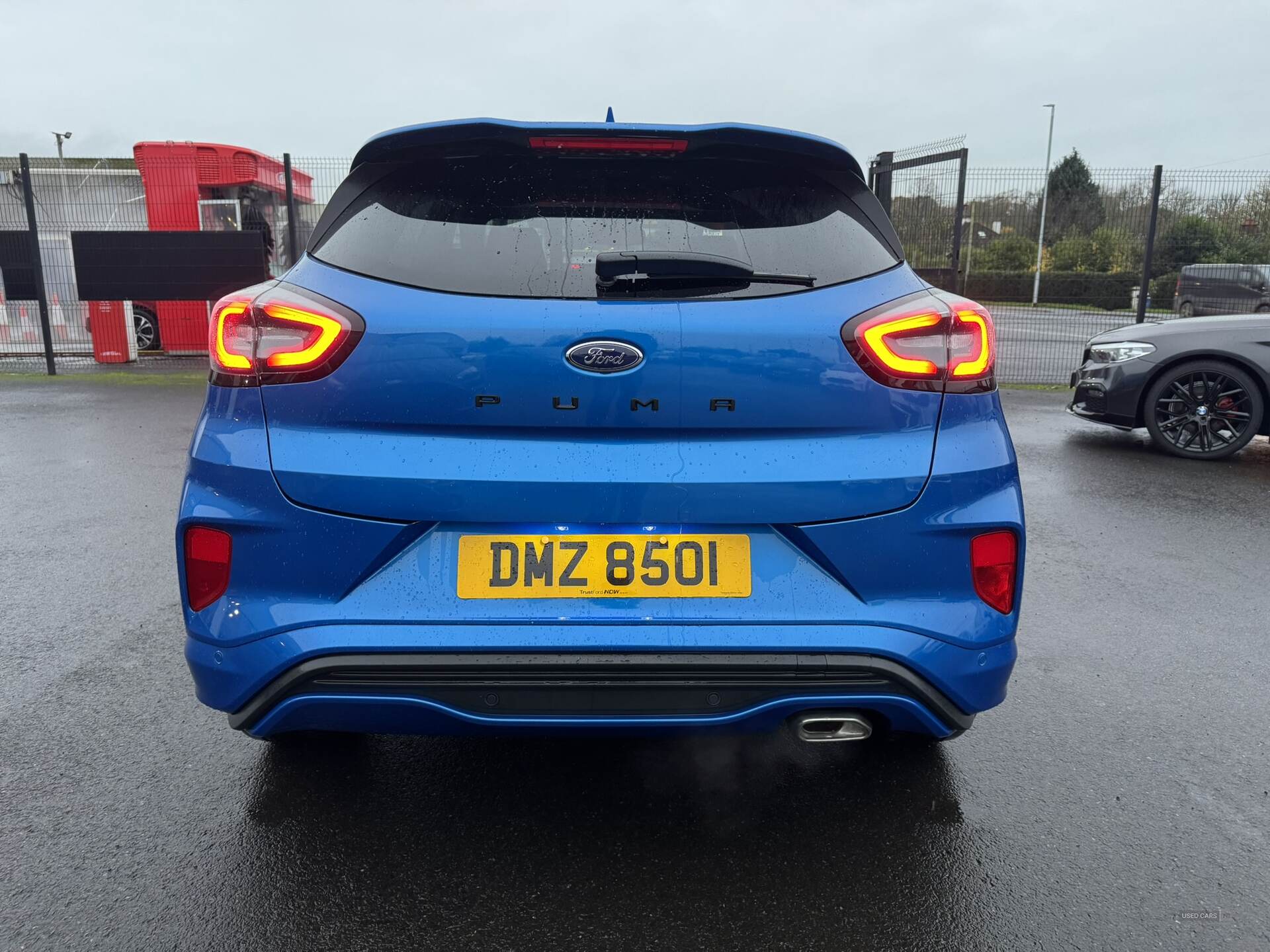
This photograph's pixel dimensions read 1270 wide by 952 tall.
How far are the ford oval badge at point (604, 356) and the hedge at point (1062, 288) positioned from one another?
39.4ft

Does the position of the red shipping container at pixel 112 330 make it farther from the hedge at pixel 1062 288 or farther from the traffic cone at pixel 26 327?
the hedge at pixel 1062 288

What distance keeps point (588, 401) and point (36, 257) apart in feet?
44.2

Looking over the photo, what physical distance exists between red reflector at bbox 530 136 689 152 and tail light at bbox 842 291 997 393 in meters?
0.64

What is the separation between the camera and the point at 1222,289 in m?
13.4

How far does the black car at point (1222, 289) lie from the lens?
41.0ft

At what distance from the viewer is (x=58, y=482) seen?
6.30 meters

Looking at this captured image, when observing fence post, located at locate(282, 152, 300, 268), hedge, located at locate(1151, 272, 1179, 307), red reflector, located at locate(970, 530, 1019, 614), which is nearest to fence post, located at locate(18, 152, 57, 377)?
fence post, located at locate(282, 152, 300, 268)

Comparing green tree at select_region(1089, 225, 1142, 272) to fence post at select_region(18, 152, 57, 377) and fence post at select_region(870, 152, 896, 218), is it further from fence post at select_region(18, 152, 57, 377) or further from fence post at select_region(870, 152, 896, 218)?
fence post at select_region(18, 152, 57, 377)

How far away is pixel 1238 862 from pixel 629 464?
5.85 ft

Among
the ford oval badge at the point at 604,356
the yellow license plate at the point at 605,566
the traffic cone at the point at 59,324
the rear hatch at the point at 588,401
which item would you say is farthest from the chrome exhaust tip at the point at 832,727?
the traffic cone at the point at 59,324

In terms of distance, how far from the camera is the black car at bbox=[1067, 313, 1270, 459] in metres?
7.33

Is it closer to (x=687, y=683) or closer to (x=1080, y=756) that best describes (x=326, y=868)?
(x=687, y=683)

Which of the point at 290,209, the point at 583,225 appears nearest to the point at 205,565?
the point at 583,225

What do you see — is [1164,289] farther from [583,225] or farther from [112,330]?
[112,330]
